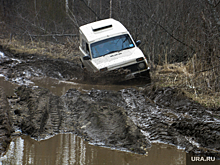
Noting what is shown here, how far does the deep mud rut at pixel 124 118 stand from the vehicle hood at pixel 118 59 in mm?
401

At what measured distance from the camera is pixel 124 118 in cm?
558

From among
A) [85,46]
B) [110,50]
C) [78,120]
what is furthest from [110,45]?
[78,120]

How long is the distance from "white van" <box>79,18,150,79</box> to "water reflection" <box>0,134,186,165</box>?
15.8 feet

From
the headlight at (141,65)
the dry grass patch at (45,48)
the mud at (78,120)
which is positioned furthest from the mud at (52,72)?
the mud at (78,120)

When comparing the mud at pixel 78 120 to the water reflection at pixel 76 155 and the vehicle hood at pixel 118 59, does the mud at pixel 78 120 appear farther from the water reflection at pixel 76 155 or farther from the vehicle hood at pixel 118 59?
the vehicle hood at pixel 118 59

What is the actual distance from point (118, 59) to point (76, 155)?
5.52m

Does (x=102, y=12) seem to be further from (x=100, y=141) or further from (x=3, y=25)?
(x=100, y=141)

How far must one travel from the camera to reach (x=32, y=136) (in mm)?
5125

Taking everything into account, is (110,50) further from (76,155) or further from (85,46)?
(76,155)

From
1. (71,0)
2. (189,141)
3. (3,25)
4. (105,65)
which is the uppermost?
(71,0)

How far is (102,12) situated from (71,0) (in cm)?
514

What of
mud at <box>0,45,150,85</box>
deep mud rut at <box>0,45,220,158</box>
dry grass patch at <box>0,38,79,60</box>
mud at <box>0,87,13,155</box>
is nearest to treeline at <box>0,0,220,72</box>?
dry grass patch at <box>0,38,79,60</box>

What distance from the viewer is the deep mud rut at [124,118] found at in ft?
15.8

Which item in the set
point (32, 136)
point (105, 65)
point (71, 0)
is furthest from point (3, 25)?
point (32, 136)
